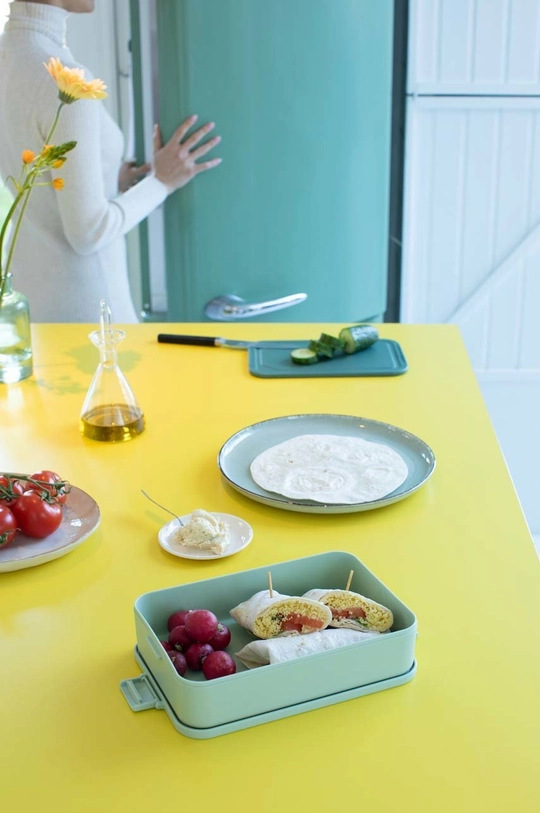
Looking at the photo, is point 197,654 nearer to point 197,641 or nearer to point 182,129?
point 197,641

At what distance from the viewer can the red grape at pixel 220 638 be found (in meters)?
0.95

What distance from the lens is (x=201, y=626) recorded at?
0.94 meters

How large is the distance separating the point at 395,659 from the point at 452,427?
2.43ft

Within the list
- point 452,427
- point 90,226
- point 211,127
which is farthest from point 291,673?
point 211,127

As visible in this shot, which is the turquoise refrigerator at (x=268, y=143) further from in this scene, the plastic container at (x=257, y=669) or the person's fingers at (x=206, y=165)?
the plastic container at (x=257, y=669)

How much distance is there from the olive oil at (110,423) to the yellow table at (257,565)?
2cm

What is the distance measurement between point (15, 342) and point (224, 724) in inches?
44.7

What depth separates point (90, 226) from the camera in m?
2.42

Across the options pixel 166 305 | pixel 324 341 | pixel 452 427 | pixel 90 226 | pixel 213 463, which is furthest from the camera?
pixel 166 305

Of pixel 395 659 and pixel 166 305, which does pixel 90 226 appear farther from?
pixel 395 659

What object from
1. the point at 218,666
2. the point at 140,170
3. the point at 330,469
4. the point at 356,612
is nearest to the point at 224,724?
the point at 218,666

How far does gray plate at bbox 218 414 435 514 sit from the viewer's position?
4.22ft

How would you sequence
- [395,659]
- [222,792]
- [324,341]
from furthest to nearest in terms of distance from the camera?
[324,341]
[395,659]
[222,792]

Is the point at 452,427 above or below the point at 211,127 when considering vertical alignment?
below
